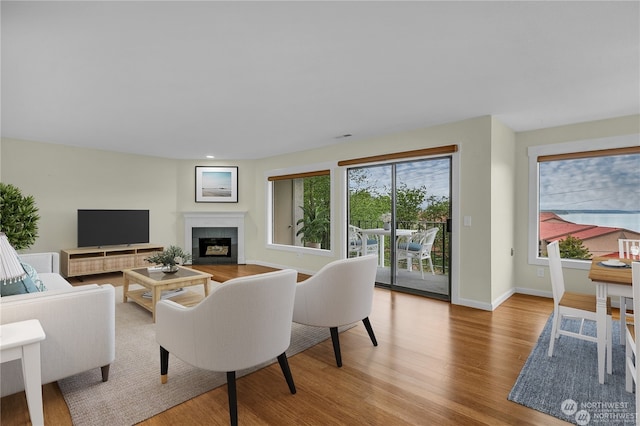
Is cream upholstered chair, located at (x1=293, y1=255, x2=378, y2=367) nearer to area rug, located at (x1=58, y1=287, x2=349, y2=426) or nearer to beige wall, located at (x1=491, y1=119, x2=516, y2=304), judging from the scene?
area rug, located at (x1=58, y1=287, x2=349, y2=426)

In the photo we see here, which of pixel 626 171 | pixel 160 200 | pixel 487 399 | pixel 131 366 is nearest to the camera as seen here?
pixel 487 399

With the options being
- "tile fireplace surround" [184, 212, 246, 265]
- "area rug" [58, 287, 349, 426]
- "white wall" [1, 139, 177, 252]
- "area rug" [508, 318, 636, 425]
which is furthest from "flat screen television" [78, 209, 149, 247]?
"area rug" [508, 318, 636, 425]

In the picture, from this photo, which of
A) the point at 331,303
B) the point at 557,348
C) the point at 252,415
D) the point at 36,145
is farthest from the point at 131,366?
the point at 36,145

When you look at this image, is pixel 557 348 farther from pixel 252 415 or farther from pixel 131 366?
pixel 131 366

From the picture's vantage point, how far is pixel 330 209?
5.58 m

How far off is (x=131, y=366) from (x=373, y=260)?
6.73 feet

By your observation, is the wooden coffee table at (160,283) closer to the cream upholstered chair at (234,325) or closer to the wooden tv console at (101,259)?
the cream upholstered chair at (234,325)

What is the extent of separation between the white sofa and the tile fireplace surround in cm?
467

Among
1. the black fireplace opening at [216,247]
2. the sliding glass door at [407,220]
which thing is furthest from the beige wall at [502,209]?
the black fireplace opening at [216,247]

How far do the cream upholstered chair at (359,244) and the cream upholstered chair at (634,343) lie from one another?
10.6 ft

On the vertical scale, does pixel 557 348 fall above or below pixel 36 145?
below

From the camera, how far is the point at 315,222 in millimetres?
5961

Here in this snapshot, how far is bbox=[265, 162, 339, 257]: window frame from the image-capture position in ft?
18.0

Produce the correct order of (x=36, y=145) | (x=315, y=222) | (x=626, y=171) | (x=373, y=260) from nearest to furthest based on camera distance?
(x=373, y=260)
(x=626, y=171)
(x=36, y=145)
(x=315, y=222)
